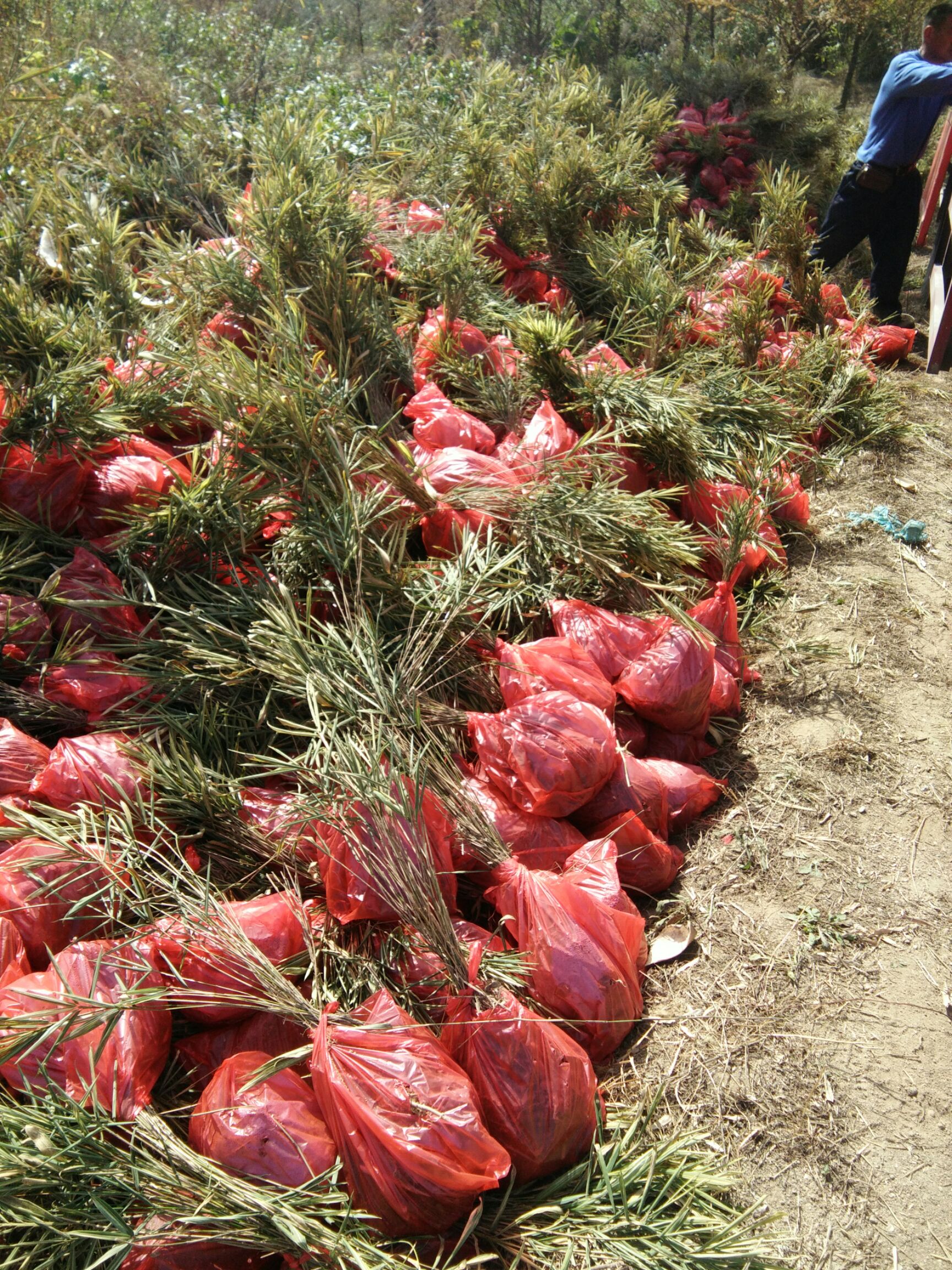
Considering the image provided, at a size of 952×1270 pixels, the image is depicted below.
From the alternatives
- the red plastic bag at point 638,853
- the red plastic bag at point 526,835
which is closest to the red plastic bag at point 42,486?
the red plastic bag at point 526,835

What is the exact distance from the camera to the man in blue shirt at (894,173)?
471cm

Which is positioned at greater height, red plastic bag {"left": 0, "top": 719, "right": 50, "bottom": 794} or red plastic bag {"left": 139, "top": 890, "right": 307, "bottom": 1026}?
red plastic bag {"left": 0, "top": 719, "right": 50, "bottom": 794}

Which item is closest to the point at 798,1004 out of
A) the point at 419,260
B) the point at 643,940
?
the point at 643,940

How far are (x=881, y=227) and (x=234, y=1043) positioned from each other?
5384mm

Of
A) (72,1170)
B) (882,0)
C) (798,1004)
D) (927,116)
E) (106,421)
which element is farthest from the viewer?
(882,0)

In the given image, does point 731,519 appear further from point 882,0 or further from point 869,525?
point 882,0

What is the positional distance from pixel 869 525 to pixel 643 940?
7.19 ft

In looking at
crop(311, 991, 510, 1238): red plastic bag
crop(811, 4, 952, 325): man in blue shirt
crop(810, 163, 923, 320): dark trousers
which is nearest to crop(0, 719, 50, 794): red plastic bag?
crop(311, 991, 510, 1238): red plastic bag

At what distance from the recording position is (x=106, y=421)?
→ 246 cm

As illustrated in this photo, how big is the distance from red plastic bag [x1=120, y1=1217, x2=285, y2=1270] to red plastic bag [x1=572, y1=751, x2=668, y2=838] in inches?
44.2

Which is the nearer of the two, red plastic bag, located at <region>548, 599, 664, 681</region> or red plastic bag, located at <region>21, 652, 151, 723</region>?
red plastic bag, located at <region>21, 652, 151, 723</region>

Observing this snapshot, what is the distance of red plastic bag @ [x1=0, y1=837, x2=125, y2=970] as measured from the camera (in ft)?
5.63

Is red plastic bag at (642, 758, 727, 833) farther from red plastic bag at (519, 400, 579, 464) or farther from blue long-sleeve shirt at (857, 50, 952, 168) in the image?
blue long-sleeve shirt at (857, 50, 952, 168)

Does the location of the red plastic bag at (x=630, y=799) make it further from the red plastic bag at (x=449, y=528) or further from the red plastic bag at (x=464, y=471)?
the red plastic bag at (x=464, y=471)
